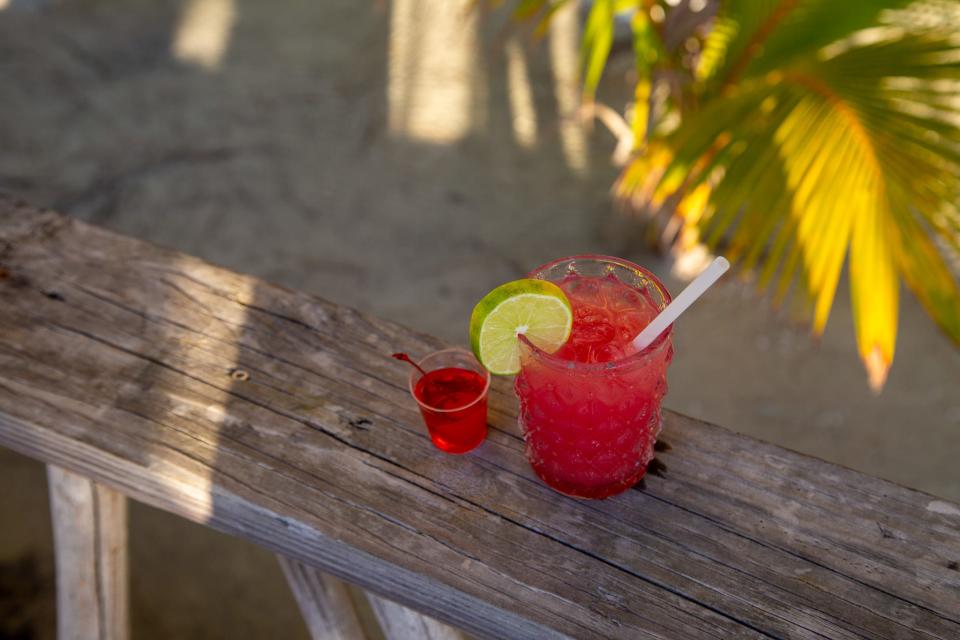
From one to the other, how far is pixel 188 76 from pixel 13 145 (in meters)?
0.70

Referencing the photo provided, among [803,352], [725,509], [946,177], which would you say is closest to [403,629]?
[725,509]

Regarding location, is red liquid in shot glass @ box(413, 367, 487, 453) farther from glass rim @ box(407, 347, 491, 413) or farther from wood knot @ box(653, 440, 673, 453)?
wood knot @ box(653, 440, 673, 453)

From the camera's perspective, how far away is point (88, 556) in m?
1.21

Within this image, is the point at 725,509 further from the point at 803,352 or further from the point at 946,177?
the point at 803,352

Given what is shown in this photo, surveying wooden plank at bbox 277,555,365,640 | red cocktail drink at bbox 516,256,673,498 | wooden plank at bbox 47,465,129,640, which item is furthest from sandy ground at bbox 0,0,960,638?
red cocktail drink at bbox 516,256,673,498

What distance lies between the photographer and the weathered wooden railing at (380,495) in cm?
88

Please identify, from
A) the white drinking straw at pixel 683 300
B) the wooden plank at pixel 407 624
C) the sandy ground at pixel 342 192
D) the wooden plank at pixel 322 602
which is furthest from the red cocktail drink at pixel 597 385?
the sandy ground at pixel 342 192

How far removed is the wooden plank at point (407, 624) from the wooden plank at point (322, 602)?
0.34ft

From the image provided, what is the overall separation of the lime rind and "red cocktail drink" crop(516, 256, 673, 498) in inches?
0.6

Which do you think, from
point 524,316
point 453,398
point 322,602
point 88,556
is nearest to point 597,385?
point 524,316

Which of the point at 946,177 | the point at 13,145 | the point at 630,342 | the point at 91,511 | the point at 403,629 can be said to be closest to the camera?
the point at 630,342

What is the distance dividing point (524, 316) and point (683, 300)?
153 millimetres

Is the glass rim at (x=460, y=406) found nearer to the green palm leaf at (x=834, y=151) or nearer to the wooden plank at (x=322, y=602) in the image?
the wooden plank at (x=322, y=602)

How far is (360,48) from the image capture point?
11.7ft
